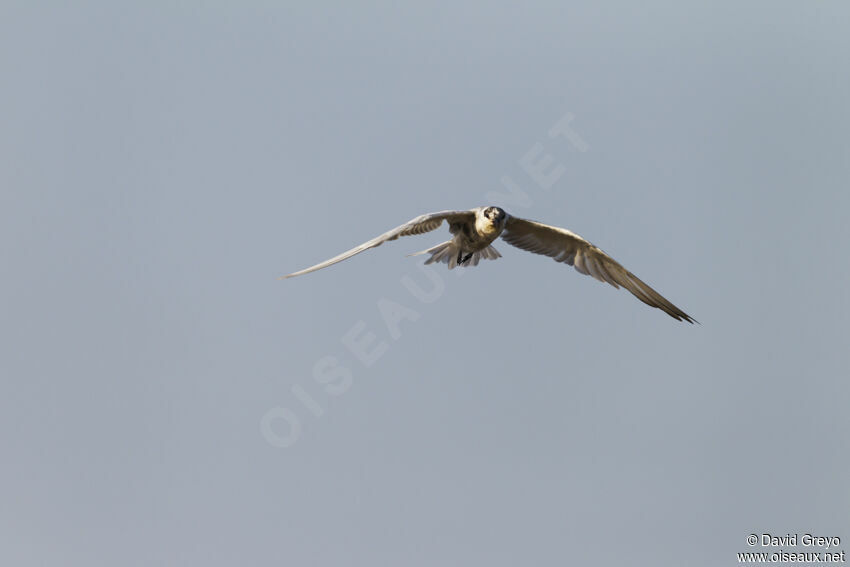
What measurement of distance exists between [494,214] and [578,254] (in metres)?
2.98

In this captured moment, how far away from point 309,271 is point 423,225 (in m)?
3.08

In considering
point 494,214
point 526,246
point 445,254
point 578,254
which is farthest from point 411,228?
point 578,254

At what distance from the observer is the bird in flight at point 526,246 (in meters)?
17.8

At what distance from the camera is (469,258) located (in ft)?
63.0

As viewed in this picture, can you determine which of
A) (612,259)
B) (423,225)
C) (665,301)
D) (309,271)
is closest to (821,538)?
(665,301)

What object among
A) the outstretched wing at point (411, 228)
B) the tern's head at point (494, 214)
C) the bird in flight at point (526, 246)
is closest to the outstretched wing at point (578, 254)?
the bird in flight at point (526, 246)

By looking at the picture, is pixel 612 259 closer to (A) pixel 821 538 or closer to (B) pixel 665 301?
(B) pixel 665 301

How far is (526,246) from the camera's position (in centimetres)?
1972

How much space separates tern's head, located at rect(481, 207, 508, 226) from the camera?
17531 millimetres

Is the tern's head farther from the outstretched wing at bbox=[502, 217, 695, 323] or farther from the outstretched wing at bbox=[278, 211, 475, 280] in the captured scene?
the outstretched wing at bbox=[502, 217, 695, 323]

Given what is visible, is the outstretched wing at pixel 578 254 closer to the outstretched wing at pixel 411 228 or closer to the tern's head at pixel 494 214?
the tern's head at pixel 494 214

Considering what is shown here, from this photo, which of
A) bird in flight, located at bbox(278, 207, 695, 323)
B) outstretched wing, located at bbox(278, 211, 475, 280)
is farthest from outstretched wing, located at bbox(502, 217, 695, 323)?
outstretched wing, located at bbox(278, 211, 475, 280)

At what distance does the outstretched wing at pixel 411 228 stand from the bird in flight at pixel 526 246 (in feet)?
0.08

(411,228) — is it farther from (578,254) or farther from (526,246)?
(578,254)
